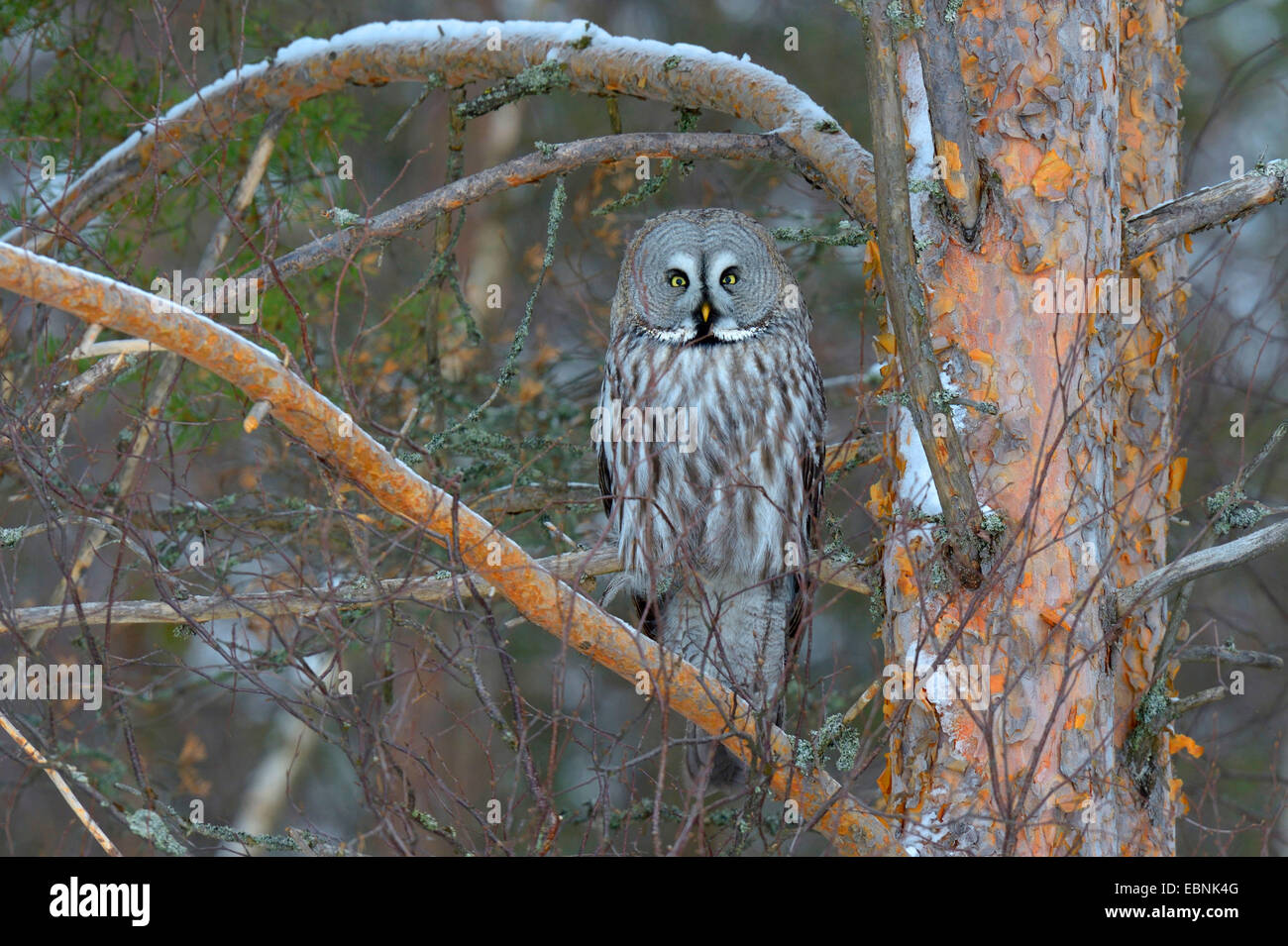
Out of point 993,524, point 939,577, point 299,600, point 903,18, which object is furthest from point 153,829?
point 903,18

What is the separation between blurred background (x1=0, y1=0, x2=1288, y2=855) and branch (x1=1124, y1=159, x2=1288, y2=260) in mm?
127

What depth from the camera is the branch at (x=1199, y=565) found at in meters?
3.29

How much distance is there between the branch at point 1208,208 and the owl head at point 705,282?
1702 mm

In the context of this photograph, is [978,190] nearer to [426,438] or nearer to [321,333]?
[426,438]

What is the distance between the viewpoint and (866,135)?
7.59 metres

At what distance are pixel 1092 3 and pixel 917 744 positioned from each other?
2136mm

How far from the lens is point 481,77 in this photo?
5059 millimetres

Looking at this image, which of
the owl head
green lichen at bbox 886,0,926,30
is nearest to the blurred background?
the owl head

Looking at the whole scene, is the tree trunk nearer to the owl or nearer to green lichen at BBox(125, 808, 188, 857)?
the owl

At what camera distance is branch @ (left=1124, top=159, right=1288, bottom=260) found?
393 cm

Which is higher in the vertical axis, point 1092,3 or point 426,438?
point 1092,3

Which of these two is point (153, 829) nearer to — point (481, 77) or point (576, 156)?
point (576, 156)
